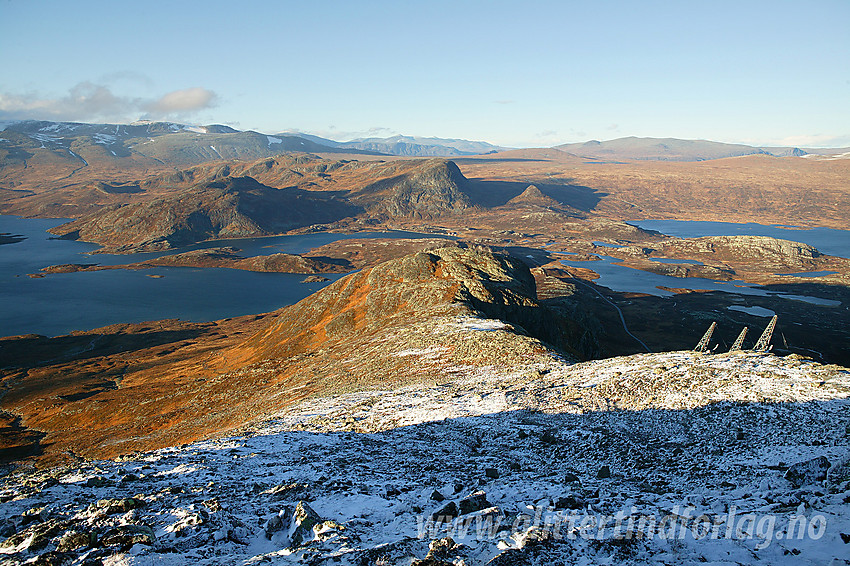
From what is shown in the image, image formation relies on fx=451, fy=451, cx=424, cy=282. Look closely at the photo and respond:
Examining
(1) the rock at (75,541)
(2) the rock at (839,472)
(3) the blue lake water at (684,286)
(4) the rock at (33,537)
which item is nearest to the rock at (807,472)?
(2) the rock at (839,472)

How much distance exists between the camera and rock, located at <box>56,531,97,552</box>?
1129 cm

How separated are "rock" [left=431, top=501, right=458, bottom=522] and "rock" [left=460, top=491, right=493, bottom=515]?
0.25 m

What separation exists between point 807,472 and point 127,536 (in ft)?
64.8

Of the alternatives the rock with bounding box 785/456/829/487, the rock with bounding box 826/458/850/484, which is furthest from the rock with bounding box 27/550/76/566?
the rock with bounding box 826/458/850/484

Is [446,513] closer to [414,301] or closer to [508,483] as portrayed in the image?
[508,483]

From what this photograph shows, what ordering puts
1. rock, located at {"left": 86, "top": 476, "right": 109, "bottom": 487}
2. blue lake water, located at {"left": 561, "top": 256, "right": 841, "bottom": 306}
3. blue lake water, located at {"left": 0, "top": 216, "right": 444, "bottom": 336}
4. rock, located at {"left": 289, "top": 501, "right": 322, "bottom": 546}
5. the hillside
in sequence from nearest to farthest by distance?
rock, located at {"left": 289, "top": 501, "right": 322, "bottom": 546}, rock, located at {"left": 86, "top": 476, "right": 109, "bottom": 487}, the hillside, blue lake water, located at {"left": 0, "top": 216, "right": 444, "bottom": 336}, blue lake water, located at {"left": 561, "top": 256, "right": 841, "bottom": 306}

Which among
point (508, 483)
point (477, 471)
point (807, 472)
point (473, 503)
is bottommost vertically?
point (477, 471)

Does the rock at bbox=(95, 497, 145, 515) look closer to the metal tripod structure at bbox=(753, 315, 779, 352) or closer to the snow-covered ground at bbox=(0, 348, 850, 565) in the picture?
the snow-covered ground at bbox=(0, 348, 850, 565)

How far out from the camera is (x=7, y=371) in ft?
311

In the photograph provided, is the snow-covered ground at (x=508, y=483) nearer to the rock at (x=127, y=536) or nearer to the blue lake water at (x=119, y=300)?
the rock at (x=127, y=536)

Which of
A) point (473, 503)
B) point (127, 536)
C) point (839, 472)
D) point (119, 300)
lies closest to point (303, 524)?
point (127, 536)

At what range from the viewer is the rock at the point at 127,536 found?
1154cm

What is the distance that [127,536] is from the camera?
38.8 ft

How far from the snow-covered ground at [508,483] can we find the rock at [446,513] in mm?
43
